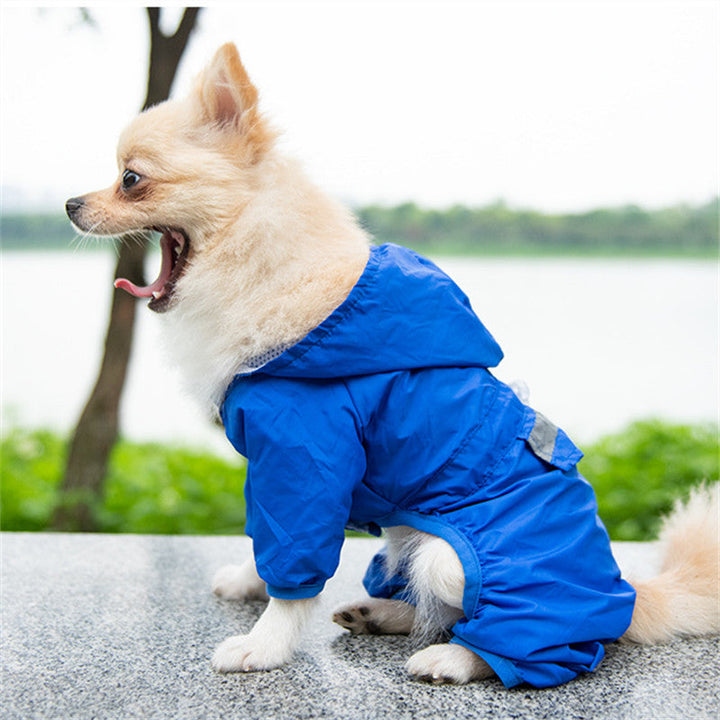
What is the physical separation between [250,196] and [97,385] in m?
1.91

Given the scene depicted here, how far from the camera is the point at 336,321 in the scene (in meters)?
1.76

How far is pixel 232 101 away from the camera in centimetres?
191

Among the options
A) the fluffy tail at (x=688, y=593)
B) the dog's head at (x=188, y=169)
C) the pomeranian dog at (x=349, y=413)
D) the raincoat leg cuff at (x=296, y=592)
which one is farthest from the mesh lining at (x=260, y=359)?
the fluffy tail at (x=688, y=593)

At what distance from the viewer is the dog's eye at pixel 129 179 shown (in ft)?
6.19

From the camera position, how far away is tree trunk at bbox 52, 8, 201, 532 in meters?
3.33

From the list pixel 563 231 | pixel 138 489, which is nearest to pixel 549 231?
pixel 563 231

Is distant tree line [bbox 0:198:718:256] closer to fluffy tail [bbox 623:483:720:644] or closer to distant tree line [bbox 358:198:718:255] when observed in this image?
distant tree line [bbox 358:198:718:255]

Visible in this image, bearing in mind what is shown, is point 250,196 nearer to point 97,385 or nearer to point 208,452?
point 97,385

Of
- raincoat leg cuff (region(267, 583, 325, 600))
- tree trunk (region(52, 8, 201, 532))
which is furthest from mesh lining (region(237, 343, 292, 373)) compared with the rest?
tree trunk (region(52, 8, 201, 532))

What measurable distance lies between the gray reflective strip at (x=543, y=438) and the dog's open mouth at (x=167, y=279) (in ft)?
3.05

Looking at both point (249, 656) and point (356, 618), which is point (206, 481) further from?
point (249, 656)

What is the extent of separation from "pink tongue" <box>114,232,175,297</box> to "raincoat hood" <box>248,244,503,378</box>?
1.27 ft

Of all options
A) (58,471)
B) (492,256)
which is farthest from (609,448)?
(58,471)

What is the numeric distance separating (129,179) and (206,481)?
9.19 feet
